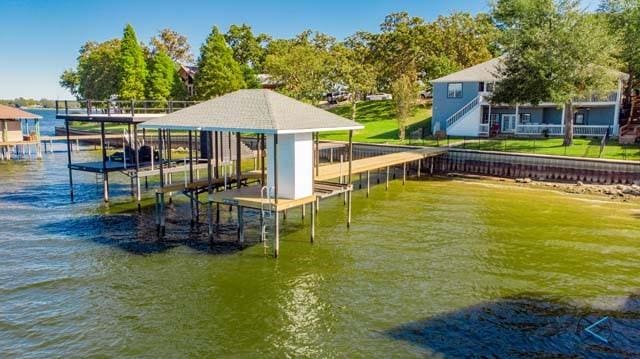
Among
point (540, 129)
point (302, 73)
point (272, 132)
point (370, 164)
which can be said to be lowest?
point (370, 164)

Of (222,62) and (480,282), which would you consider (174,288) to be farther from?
(222,62)

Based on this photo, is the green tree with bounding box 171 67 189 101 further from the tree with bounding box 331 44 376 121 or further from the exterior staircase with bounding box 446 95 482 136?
the exterior staircase with bounding box 446 95 482 136

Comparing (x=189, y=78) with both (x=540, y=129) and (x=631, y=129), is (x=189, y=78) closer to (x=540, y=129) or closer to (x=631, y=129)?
(x=540, y=129)

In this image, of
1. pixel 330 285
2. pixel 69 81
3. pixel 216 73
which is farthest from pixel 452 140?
pixel 69 81

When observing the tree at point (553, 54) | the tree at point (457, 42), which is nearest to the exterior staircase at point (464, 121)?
the tree at point (553, 54)

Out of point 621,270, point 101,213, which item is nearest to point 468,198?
point 621,270

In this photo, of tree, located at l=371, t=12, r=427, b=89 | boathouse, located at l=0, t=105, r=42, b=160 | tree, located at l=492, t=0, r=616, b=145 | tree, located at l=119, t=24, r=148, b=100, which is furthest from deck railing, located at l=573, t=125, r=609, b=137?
tree, located at l=119, t=24, r=148, b=100
